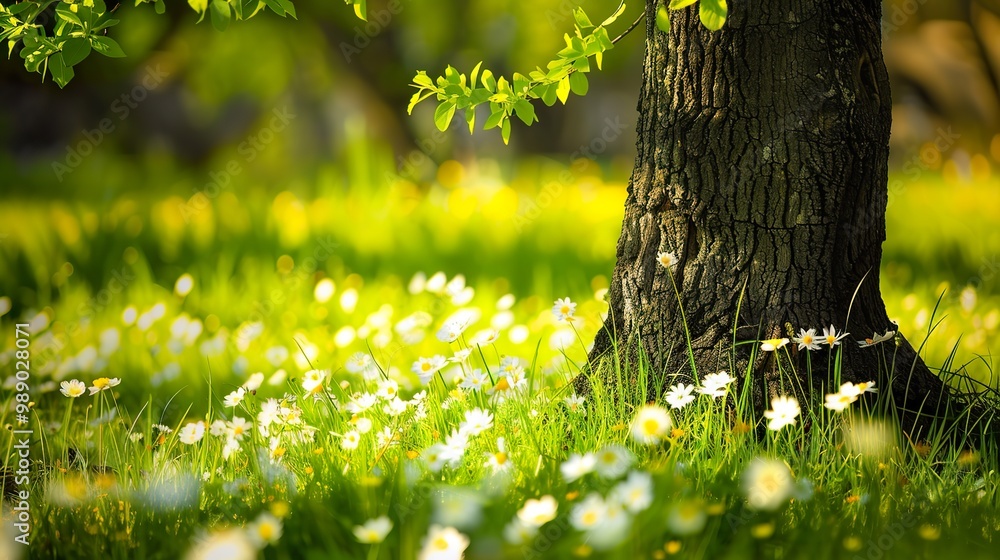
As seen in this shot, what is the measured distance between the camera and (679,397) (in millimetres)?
2221

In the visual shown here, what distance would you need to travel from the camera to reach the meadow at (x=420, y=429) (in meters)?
1.62

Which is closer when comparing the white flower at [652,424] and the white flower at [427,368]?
the white flower at [652,424]

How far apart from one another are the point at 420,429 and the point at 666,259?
0.78 metres

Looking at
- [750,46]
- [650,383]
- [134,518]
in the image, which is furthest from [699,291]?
[134,518]

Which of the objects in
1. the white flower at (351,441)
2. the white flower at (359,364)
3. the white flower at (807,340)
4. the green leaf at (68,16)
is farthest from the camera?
the white flower at (359,364)

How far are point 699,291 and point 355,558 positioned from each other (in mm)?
1198

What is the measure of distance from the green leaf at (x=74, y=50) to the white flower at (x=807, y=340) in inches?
71.8

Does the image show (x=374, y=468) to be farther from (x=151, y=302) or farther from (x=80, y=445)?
(x=151, y=302)

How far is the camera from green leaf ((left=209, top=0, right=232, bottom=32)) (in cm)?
171

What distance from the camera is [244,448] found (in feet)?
7.98

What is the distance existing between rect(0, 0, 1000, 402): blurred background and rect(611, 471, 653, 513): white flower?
1494 mm

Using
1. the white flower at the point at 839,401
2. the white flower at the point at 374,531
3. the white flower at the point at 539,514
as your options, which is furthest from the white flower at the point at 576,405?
the white flower at the point at 374,531

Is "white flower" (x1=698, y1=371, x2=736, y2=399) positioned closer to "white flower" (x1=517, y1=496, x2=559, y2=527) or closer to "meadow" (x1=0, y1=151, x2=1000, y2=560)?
"meadow" (x1=0, y1=151, x2=1000, y2=560)

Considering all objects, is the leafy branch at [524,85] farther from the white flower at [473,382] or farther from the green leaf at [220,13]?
the white flower at [473,382]
